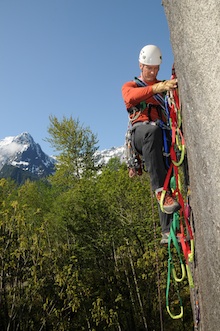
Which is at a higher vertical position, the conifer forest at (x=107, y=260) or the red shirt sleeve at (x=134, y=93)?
the red shirt sleeve at (x=134, y=93)

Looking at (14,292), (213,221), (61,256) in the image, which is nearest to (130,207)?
(61,256)

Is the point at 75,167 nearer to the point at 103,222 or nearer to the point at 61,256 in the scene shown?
the point at 103,222

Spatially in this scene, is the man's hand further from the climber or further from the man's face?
the man's face

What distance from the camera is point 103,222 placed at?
19.8 m

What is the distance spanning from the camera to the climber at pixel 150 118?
322 centimetres

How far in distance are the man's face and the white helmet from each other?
0.05m

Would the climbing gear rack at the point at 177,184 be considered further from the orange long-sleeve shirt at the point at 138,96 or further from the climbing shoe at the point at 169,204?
the orange long-sleeve shirt at the point at 138,96

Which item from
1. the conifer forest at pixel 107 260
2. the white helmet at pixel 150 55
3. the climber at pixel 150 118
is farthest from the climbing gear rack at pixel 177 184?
the conifer forest at pixel 107 260

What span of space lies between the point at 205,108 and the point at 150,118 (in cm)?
192

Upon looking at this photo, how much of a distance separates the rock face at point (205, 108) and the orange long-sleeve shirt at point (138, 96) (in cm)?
126

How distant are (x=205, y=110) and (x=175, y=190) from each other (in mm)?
1869

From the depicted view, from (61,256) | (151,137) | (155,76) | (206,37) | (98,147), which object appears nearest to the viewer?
(206,37)

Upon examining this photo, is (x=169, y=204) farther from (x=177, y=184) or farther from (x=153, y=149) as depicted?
(x=153, y=149)

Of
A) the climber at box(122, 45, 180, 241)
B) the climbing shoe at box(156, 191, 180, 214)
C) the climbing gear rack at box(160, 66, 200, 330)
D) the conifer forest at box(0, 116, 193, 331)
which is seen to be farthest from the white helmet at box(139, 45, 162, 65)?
the conifer forest at box(0, 116, 193, 331)
